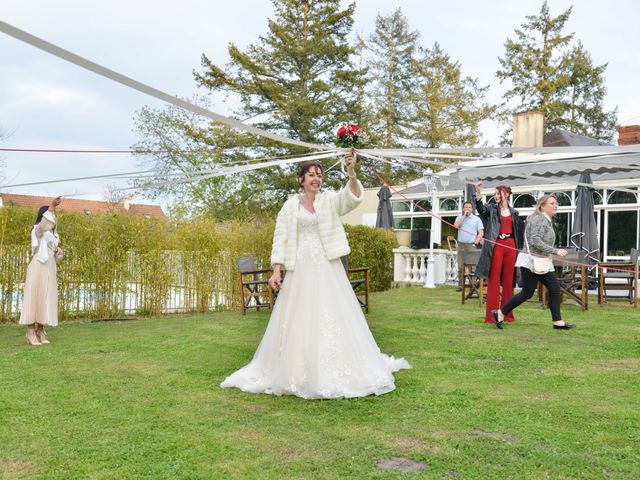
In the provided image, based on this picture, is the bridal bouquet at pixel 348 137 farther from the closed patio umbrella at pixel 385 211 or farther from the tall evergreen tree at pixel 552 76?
the tall evergreen tree at pixel 552 76

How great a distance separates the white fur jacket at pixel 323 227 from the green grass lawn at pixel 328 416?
1226 mm

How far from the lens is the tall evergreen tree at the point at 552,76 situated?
36.2 m

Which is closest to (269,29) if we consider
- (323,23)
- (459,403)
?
(323,23)

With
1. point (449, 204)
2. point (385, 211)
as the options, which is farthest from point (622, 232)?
point (385, 211)

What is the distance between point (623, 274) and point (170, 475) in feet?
36.1

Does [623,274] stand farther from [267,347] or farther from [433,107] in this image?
[433,107]

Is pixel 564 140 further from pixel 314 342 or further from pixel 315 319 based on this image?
pixel 314 342

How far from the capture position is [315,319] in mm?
4898

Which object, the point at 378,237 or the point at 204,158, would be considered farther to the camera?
the point at 204,158

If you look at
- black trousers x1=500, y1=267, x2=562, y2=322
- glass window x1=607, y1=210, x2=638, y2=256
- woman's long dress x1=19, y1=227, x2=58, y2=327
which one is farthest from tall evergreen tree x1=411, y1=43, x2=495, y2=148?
woman's long dress x1=19, y1=227, x2=58, y2=327

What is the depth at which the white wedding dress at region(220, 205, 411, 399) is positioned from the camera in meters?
4.74

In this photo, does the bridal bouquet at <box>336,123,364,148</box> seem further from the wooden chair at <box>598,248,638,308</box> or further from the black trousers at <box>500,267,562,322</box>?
the wooden chair at <box>598,248,638,308</box>

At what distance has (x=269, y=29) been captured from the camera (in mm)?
31156

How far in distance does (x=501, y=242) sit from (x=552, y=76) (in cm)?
3207
